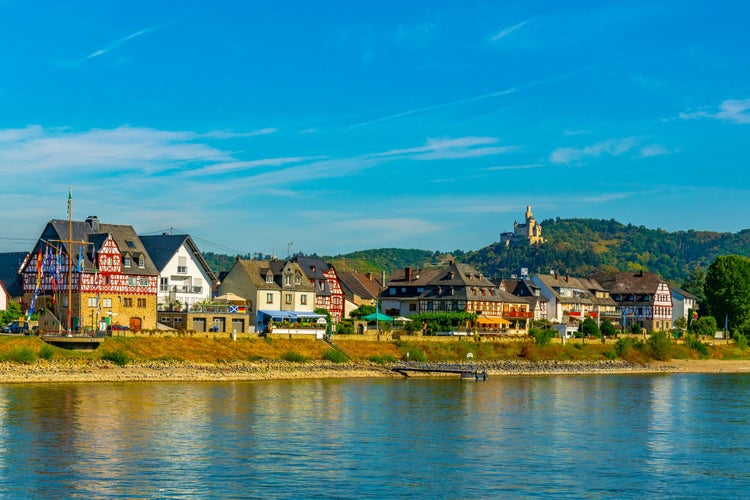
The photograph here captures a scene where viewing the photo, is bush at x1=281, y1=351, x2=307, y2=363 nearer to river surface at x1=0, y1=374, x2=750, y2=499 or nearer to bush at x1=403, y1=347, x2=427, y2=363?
river surface at x1=0, y1=374, x2=750, y2=499

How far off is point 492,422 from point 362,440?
10.9 m

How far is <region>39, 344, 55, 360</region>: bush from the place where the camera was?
74.2m

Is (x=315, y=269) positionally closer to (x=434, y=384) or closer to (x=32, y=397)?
(x=434, y=384)

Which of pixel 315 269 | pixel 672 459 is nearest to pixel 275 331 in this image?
pixel 315 269

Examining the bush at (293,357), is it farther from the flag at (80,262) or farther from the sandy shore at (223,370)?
the flag at (80,262)

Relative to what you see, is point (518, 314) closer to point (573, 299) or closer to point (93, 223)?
point (573, 299)

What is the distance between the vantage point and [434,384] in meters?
83.3

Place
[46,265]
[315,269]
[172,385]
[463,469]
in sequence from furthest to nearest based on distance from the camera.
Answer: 1. [315,269]
2. [46,265]
3. [172,385]
4. [463,469]

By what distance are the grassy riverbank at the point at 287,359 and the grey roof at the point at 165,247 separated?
15437mm

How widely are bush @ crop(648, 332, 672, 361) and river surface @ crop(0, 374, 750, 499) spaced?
43.9m

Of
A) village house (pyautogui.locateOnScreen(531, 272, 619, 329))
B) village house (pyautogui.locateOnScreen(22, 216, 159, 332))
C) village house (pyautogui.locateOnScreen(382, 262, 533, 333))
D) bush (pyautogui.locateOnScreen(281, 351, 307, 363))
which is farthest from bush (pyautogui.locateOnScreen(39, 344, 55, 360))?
village house (pyautogui.locateOnScreen(531, 272, 619, 329))

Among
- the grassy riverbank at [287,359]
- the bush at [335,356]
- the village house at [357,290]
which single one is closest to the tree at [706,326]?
the grassy riverbank at [287,359]

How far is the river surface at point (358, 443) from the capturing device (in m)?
39.2

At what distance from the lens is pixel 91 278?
8962cm
